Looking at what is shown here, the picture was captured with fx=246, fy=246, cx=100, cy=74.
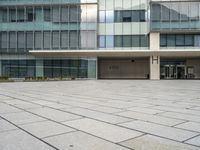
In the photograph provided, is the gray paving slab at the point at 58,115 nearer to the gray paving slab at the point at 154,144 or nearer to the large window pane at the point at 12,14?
the gray paving slab at the point at 154,144

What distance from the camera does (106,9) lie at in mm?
41062

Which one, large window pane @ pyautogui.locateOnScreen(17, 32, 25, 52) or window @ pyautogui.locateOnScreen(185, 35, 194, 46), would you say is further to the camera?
large window pane @ pyautogui.locateOnScreen(17, 32, 25, 52)

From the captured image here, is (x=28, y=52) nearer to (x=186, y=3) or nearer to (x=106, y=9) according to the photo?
(x=106, y=9)

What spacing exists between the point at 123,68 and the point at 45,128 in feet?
136

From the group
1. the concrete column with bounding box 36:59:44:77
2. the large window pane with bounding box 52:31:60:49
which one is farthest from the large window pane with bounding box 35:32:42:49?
the concrete column with bounding box 36:59:44:77

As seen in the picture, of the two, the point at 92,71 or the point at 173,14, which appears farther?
the point at 92,71

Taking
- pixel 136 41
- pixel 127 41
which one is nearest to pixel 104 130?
pixel 136 41

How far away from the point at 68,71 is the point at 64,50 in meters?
3.52

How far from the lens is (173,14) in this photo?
37.8m

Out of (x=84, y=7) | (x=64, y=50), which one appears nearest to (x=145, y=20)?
(x=84, y=7)

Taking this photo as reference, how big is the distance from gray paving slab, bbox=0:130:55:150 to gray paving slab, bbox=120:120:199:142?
226 centimetres

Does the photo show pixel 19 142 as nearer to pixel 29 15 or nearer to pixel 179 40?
pixel 179 40

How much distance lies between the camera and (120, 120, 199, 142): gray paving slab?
5.09m

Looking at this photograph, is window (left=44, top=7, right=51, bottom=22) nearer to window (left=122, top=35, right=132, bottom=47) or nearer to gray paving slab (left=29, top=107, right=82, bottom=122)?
window (left=122, top=35, right=132, bottom=47)
